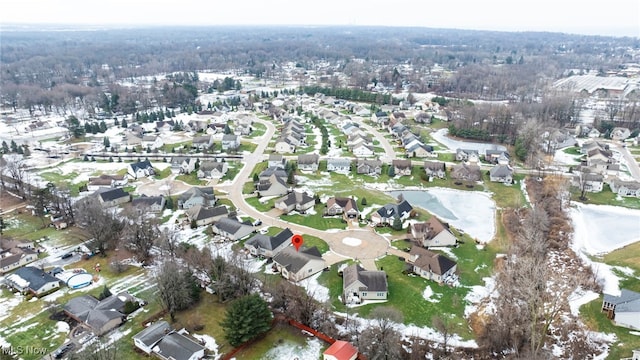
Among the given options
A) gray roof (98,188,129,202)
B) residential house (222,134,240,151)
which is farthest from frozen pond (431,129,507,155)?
gray roof (98,188,129,202)

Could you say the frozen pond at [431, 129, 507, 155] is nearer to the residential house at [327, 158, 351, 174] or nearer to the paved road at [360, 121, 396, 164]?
the paved road at [360, 121, 396, 164]

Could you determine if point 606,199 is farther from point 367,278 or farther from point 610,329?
point 367,278

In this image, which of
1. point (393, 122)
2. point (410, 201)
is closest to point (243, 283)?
point (410, 201)

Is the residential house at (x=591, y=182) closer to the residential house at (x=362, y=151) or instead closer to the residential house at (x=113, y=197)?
the residential house at (x=362, y=151)

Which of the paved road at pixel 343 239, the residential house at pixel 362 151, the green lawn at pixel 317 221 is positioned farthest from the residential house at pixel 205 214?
the residential house at pixel 362 151

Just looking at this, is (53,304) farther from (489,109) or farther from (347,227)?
(489,109)

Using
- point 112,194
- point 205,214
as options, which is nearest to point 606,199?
point 205,214

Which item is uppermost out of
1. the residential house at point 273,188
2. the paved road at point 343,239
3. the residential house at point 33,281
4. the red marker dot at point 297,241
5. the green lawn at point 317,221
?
the residential house at point 273,188
